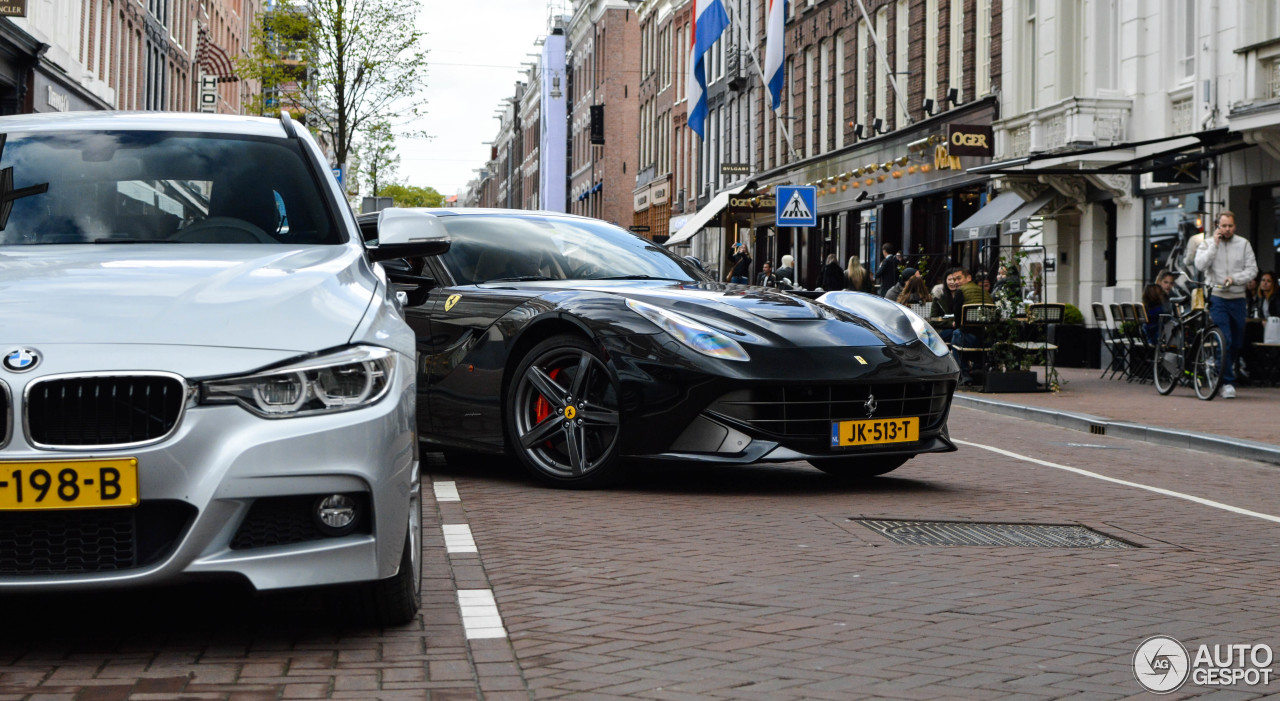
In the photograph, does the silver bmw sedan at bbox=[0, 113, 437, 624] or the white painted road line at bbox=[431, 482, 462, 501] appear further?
the white painted road line at bbox=[431, 482, 462, 501]

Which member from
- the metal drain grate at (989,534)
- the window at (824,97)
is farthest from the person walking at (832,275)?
the metal drain grate at (989,534)

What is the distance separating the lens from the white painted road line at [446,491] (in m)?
7.28

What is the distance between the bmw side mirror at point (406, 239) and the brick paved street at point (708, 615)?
3.62ft

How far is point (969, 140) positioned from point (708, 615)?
25.0 meters

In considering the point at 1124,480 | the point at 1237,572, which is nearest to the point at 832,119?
the point at 1124,480

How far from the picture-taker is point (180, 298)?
413 cm

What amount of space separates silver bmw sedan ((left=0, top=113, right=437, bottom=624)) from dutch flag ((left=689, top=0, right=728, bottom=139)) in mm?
32351

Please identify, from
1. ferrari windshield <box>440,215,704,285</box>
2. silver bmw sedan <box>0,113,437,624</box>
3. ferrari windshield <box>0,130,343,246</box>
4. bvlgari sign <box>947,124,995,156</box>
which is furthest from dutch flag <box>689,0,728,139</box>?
silver bmw sedan <box>0,113,437,624</box>

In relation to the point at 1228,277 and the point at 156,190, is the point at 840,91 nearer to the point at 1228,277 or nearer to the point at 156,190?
A: the point at 1228,277

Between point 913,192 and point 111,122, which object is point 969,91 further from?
point 111,122

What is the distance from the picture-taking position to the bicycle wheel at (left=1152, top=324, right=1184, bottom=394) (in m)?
17.2

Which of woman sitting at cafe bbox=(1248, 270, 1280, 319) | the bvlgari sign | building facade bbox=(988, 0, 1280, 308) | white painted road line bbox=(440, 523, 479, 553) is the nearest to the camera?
white painted road line bbox=(440, 523, 479, 553)

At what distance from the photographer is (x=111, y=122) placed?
18.5 feet

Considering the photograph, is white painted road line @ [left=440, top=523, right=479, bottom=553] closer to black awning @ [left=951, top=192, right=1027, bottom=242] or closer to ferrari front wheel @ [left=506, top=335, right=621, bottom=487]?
ferrari front wheel @ [left=506, top=335, right=621, bottom=487]
